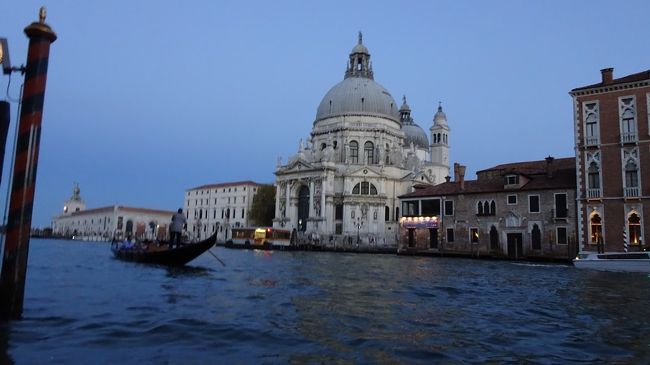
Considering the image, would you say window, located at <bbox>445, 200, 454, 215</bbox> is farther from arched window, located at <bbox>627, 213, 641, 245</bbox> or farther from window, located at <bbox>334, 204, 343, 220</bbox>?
window, located at <bbox>334, 204, 343, 220</bbox>

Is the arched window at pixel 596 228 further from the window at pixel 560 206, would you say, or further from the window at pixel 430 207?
the window at pixel 430 207

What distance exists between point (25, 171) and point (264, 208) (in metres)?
61.9

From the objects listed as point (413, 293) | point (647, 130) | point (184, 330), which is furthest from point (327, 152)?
point (184, 330)

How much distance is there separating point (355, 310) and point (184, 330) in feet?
9.85

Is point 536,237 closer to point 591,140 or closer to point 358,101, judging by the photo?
point 591,140

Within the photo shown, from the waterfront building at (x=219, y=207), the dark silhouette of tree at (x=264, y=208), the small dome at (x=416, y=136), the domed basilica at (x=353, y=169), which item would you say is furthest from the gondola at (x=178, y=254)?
the small dome at (x=416, y=136)

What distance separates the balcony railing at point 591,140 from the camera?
28.1m

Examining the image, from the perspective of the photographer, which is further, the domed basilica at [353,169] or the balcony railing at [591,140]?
the domed basilica at [353,169]

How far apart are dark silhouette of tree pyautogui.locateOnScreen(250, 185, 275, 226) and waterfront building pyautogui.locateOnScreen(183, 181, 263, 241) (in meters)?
2.17

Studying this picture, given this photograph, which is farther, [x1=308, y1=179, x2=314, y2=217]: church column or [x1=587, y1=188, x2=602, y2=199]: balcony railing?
[x1=308, y1=179, x2=314, y2=217]: church column

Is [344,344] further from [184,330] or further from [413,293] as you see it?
[413,293]

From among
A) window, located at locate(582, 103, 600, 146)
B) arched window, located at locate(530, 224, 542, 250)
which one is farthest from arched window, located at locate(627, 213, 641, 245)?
arched window, located at locate(530, 224, 542, 250)

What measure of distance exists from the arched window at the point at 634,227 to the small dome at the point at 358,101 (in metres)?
38.6

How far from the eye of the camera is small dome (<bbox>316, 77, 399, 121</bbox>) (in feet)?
206
